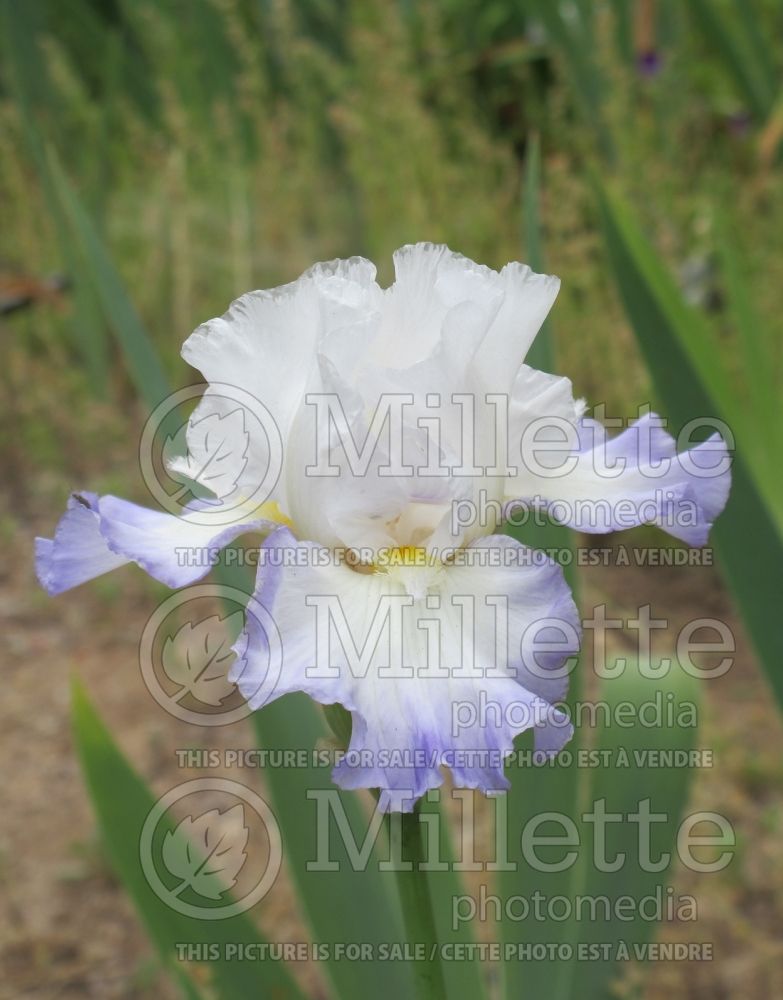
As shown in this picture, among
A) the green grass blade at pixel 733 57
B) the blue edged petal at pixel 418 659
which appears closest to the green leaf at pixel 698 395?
Answer: the blue edged petal at pixel 418 659

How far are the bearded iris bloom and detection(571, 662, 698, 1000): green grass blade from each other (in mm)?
333

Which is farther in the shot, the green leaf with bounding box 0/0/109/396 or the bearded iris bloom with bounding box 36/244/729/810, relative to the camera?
the green leaf with bounding box 0/0/109/396

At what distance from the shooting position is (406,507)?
1.89 ft

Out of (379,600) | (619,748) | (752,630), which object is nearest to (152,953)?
(619,748)

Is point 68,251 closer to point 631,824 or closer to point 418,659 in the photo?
point 631,824

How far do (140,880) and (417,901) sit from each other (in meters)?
0.37

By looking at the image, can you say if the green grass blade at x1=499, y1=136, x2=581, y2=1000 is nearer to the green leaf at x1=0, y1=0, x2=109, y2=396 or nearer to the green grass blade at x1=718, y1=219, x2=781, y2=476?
the green grass blade at x1=718, y1=219, x2=781, y2=476

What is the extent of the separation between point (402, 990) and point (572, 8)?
2493 mm

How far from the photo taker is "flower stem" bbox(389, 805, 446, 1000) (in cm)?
55

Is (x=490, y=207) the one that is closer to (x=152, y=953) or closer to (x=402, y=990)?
(x=152, y=953)

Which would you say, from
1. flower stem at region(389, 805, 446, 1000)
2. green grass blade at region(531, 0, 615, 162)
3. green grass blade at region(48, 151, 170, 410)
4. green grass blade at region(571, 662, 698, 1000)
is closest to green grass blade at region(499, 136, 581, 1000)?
green grass blade at region(571, 662, 698, 1000)

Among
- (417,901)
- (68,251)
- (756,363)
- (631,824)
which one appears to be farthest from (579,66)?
(417,901)

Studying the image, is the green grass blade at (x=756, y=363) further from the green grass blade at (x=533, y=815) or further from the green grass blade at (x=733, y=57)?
the green grass blade at (x=733, y=57)

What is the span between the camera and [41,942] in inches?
53.7
